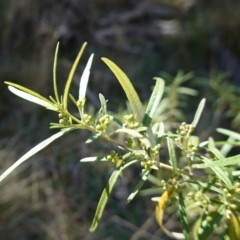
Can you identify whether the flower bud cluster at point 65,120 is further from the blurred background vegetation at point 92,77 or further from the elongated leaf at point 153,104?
the blurred background vegetation at point 92,77

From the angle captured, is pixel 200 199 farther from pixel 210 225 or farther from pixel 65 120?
pixel 65 120

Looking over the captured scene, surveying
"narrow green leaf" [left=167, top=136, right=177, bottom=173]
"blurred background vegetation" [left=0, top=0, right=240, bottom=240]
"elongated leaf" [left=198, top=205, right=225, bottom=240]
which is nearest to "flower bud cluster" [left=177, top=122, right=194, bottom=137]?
"narrow green leaf" [left=167, top=136, right=177, bottom=173]

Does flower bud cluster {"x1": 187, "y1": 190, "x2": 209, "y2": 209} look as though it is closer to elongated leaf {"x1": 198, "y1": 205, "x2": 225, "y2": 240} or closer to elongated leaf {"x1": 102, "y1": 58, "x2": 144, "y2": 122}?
elongated leaf {"x1": 198, "y1": 205, "x2": 225, "y2": 240}

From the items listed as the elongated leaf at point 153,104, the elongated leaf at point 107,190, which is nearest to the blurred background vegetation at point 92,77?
the elongated leaf at point 153,104

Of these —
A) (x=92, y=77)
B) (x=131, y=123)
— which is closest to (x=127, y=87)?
(x=131, y=123)

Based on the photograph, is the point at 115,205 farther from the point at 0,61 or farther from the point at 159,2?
the point at 159,2
